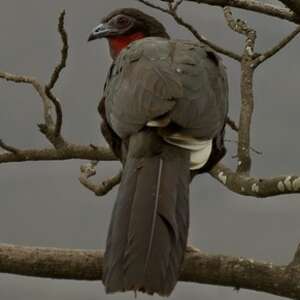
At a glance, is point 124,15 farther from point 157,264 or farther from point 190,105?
point 157,264

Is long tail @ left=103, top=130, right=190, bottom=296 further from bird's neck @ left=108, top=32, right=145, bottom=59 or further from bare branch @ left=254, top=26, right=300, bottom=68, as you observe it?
bird's neck @ left=108, top=32, right=145, bottom=59

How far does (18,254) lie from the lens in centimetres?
427

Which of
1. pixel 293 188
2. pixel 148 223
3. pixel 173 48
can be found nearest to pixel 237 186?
pixel 293 188

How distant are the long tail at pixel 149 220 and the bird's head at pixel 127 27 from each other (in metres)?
1.98

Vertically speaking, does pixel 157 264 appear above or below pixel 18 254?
above

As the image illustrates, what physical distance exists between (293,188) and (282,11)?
2.82 feet

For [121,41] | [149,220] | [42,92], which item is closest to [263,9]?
[149,220]

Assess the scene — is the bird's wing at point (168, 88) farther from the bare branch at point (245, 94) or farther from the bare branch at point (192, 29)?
the bare branch at point (245, 94)

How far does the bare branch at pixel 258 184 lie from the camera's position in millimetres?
4371

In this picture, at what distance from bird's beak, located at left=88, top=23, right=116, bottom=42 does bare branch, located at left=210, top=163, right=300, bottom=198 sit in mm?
1442

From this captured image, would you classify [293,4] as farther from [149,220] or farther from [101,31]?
[101,31]

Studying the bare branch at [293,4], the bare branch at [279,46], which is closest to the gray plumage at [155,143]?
the bare branch at [279,46]

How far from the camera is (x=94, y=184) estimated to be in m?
5.46

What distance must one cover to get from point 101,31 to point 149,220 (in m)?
2.50
